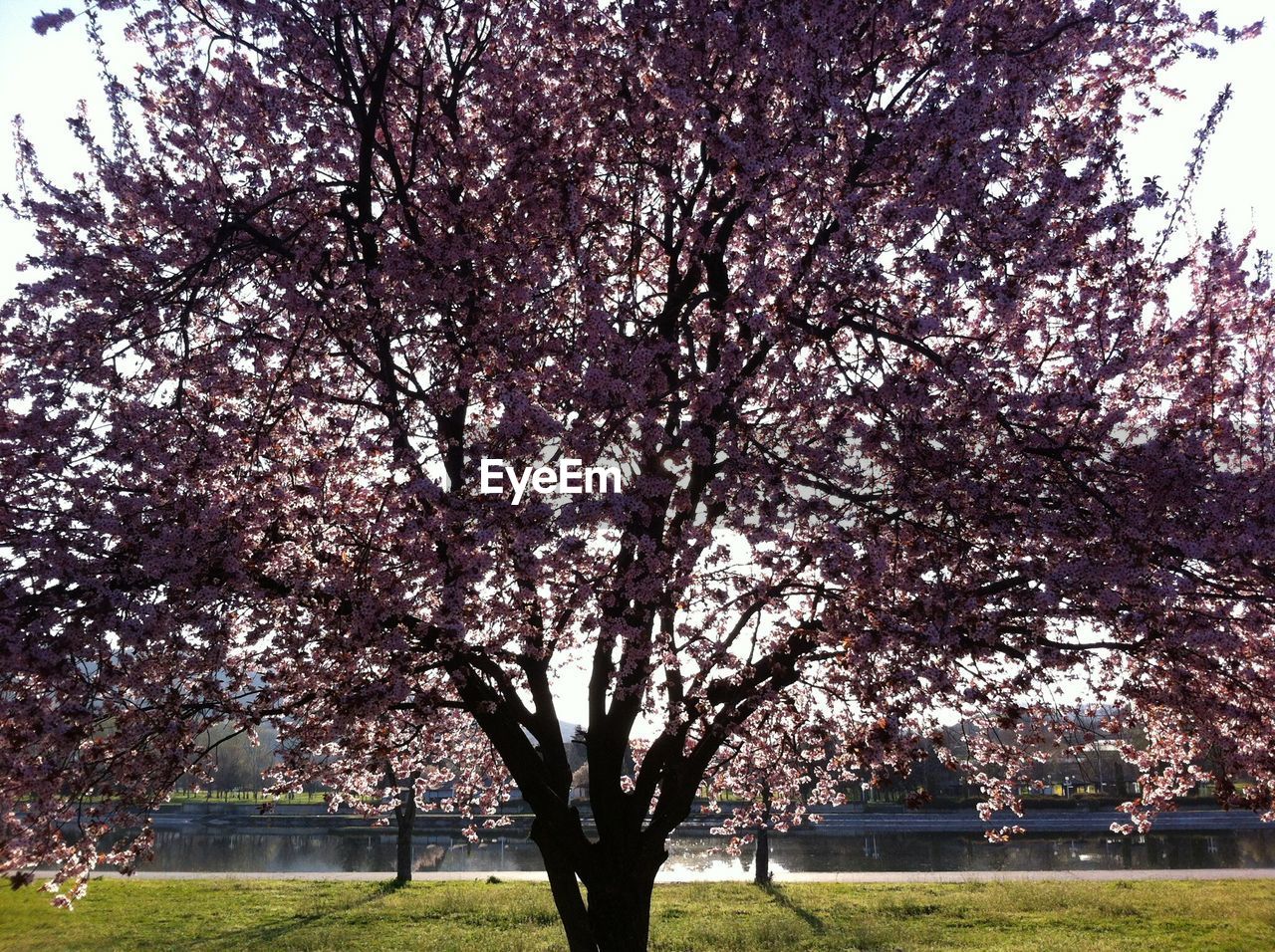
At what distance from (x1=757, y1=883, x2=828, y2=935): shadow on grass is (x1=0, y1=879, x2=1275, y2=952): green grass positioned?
0.15 ft

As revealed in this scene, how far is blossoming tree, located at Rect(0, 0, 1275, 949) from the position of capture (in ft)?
31.9

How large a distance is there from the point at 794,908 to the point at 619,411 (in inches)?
647

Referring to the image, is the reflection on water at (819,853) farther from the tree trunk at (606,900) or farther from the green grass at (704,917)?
the tree trunk at (606,900)

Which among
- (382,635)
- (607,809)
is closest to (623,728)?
(607,809)

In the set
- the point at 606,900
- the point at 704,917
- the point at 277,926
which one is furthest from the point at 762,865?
the point at 606,900

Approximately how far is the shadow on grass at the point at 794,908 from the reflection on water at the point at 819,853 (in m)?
4.14

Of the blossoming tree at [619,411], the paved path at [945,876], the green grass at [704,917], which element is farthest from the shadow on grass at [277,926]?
the blossoming tree at [619,411]

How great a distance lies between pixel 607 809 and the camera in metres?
12.6

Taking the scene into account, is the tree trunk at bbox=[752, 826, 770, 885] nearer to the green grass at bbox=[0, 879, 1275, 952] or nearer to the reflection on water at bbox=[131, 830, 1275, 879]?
the green grass at bbox=[0, 879, 1275, 952]

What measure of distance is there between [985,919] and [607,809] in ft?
40.1

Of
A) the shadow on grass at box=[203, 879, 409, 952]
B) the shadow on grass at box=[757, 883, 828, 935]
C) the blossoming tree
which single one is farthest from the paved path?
the blossoming tree

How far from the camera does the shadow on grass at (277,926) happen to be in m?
18.3

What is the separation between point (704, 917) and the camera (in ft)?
67.6

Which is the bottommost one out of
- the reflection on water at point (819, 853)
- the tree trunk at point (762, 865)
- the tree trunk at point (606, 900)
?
the reflection on water at point (819, 853)
